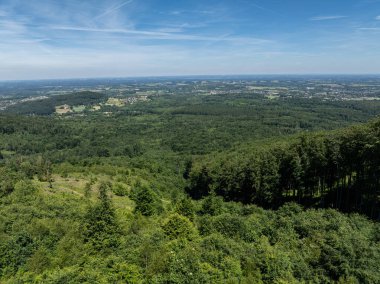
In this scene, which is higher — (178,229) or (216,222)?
(216,222)

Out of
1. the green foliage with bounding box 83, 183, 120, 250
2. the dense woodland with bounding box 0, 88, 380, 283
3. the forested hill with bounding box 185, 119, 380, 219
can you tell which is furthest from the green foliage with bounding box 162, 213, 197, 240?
the forested hill with bounding box 185, 119, 380, 219

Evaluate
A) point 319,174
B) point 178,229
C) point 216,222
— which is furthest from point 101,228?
point 319,174

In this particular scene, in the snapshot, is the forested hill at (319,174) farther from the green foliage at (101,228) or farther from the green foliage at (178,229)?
the green foliage at (101,228)

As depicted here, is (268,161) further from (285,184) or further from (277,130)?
(277,130)

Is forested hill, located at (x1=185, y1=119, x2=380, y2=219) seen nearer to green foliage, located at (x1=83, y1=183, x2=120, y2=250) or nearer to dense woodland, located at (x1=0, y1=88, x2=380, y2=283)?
dense woodland, located at (x1=0, y1=88, x2=380, y2=283)

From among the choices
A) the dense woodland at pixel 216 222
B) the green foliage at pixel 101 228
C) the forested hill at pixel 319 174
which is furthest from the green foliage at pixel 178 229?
the forested hill at pixel 319 174

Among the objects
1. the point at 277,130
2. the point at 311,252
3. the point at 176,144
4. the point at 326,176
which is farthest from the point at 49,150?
the point at 311,252

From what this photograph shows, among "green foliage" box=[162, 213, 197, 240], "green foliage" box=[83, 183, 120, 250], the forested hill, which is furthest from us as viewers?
the forested hill

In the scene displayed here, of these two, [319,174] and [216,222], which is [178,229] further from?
[319,174]
